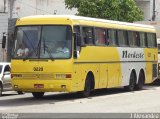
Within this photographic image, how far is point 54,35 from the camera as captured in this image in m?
20.8

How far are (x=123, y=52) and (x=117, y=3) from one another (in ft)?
55.0

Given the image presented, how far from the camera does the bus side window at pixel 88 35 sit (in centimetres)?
2216

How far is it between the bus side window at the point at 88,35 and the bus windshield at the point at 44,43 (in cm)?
140

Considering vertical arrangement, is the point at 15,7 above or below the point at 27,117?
above

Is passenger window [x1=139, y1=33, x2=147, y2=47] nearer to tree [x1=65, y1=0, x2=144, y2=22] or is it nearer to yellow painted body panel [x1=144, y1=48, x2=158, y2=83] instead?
yellow painted body panel [x1=144, y1=48, x2=158, y2=83]

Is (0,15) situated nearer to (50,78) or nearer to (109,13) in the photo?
(109,13)

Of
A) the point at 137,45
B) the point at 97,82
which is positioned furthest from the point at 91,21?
the point at 137,45

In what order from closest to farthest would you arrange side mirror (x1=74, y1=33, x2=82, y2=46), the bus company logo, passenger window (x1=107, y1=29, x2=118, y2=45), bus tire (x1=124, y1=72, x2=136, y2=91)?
1. side mirror (x1=74, y1=33, x2=82, y2=46)
2. passenger window (x1=107, y1=29, x2=118, y2=45)
3. the bus company logo
4. bus tire (x1=124, y1=72, x2=136, y2=91)

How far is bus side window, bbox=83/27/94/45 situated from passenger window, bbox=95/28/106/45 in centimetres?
49

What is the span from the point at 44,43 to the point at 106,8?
21718mm

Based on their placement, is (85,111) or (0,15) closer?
(85,111)

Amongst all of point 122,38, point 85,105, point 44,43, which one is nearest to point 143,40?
point 122,38

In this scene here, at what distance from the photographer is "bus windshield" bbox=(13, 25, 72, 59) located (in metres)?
20.7

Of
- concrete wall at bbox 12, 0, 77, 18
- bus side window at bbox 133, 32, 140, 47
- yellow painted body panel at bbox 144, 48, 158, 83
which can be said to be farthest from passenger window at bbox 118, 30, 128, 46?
concrete wall at bbox 12, 0, 77, 18
